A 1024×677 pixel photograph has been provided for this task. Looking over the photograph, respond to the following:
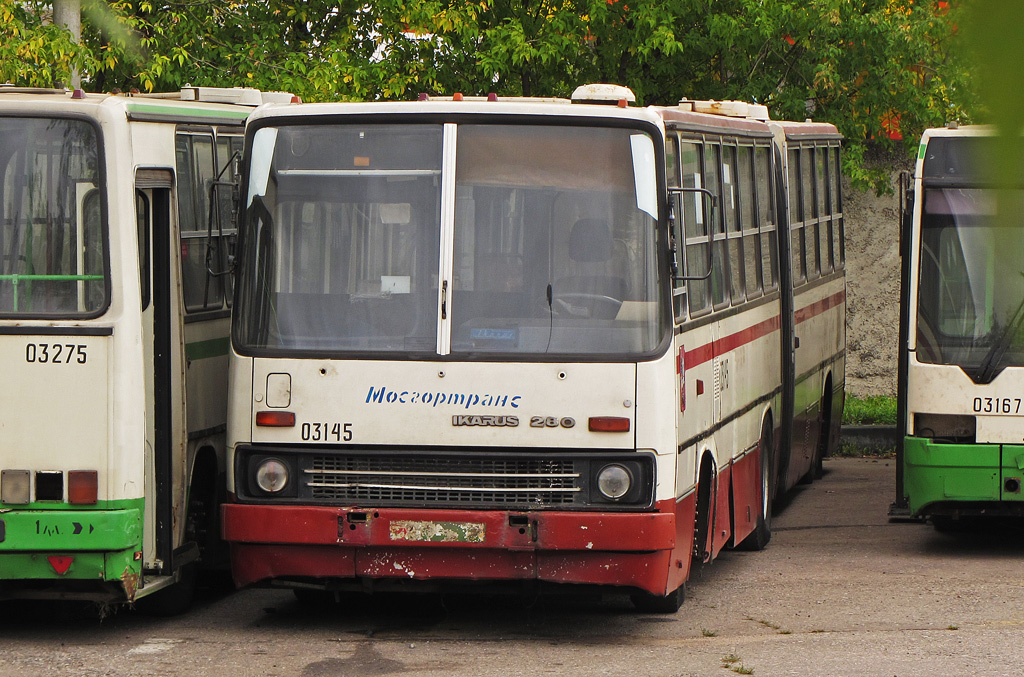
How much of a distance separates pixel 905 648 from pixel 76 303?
4052 millimetres

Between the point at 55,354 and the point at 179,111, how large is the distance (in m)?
1.52

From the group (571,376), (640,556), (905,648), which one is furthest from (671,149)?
(905,648)

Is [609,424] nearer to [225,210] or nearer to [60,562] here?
[60,562]

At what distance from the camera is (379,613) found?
27.7 ft

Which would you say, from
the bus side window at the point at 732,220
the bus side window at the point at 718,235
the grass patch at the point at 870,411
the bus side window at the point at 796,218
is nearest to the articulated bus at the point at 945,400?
the bus side window at the point at 732,220

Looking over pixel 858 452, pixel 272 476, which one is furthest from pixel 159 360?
pixel 858 452

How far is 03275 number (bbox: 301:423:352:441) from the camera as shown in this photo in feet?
24.4

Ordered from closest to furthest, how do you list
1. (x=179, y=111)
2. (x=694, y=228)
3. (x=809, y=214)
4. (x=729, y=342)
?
(x=179, y=111) → (x=694, y=228) → (x=729, y=342) → (x=809, y=214)

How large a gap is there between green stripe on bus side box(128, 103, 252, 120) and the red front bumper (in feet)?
6.23

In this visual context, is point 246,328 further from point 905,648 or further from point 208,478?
point 905,648

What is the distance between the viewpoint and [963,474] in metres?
9.91

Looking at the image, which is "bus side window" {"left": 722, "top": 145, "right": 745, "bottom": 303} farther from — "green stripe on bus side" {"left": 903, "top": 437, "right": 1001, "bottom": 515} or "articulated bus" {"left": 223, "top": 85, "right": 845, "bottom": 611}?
"articulated bus" {"left": 223, "top": 85, "right": 845, "bottom": 611}

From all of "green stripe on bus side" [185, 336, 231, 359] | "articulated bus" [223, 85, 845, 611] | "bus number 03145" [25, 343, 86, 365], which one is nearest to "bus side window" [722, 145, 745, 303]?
"articulated bus" [223, 85, 845, 611]

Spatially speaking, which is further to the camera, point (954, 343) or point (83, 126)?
point (954, 343)
